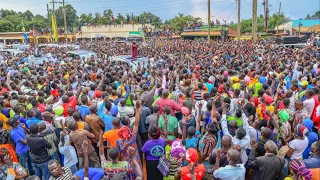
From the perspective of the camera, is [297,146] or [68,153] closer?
[297,146]

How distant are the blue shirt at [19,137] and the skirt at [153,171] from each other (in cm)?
235

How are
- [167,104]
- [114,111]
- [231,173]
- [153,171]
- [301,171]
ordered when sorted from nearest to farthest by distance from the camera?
[301,171] < [231,173] < [153,171] < [114,111] < [167,104]

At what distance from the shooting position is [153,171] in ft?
15.1

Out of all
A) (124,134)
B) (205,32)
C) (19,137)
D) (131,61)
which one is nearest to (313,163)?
(124,134)

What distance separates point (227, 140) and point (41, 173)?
10.8 ft

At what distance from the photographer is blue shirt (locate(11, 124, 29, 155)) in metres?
5.12

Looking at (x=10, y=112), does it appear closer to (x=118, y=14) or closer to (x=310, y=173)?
(x=310, y=173)

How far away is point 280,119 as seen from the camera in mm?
5055

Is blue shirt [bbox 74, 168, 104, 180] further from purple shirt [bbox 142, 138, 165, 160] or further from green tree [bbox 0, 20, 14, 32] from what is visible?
green tree [bbox 0, 20, 14, 32]

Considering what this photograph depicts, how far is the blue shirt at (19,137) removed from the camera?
5117mm

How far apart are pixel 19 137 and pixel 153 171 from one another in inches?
97.7

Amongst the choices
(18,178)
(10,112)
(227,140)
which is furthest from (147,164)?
(10,112)

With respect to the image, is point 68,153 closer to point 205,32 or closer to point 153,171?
point 153,171

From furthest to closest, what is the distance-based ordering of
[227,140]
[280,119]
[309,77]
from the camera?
[309,77], [280,119], [227,140]
